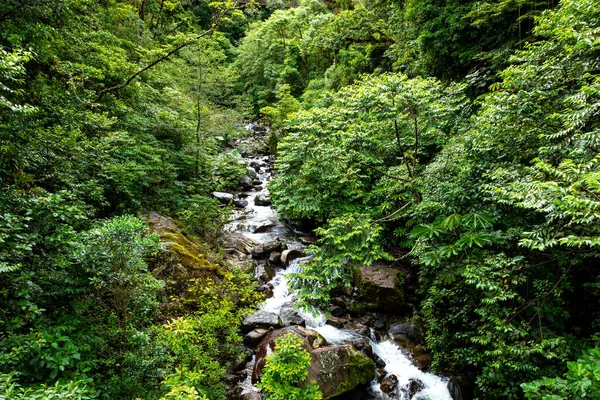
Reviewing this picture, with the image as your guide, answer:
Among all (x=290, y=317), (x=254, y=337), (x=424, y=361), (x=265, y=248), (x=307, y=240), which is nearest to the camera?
(x=424, y=361)

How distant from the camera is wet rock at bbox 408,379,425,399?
246 inches

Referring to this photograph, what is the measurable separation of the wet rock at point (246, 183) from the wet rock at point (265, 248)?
6490 millimetres

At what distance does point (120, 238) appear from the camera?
411cm

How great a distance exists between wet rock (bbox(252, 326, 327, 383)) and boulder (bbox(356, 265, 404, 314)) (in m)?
2.03

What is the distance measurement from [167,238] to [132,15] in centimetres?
1034

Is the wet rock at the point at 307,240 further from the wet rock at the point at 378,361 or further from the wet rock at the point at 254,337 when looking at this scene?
the wet rock at the point at 378,361

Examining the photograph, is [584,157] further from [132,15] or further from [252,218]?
[132,15]

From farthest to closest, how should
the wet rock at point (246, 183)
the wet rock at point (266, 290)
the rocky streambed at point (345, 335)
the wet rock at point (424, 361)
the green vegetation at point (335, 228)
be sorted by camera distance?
the wet rock at point (246, 183) < the wet rock at point (266, 290) < the wet rock at point (424, 361) < the rocky streambed at point (345, 335) < the green vegetation at point (335, 228)

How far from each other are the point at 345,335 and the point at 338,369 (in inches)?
66.2

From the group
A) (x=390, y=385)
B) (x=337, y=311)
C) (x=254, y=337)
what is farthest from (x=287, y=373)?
(x=337, y=311)

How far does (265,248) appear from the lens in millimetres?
11031

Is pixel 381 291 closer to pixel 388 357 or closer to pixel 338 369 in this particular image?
pixel 388 357

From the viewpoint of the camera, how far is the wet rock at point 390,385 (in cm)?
629

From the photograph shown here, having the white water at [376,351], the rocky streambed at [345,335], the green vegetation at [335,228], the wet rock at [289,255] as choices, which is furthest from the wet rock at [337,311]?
the wet rock at [289,255]
